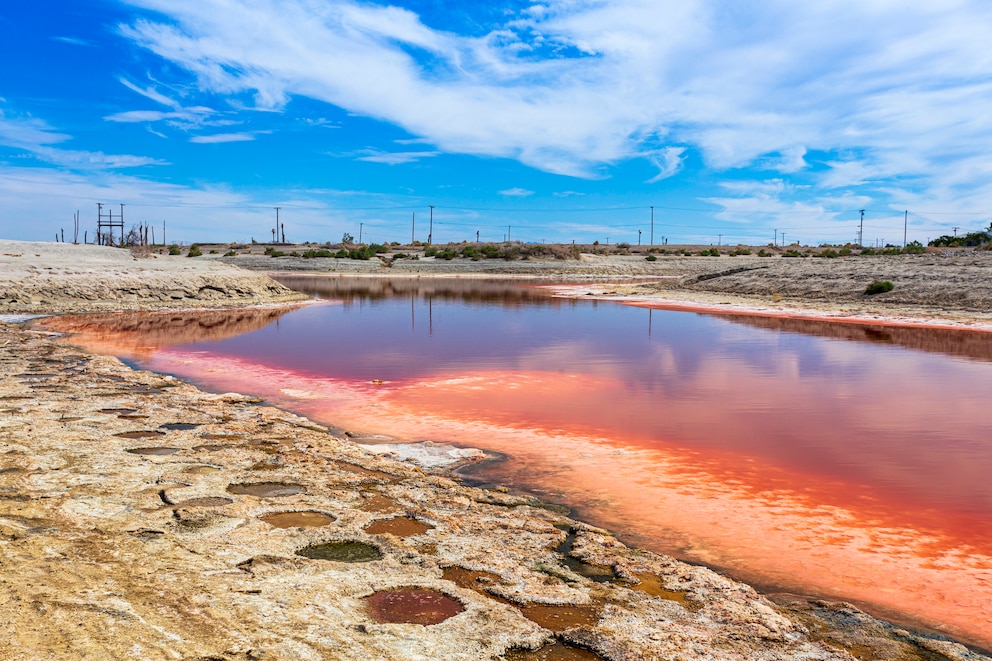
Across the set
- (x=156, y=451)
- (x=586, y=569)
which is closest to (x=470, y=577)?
(x=586, y=569)

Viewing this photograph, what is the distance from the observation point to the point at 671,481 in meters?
7.48

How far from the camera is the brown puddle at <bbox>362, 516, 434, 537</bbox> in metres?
5.49

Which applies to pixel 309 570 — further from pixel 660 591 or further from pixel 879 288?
pixel 879 288

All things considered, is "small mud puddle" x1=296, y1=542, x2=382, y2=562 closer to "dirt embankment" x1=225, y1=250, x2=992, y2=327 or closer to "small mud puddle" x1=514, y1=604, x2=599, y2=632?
"small mud puddle" x1=514, y1=604, x2=599, y2=632

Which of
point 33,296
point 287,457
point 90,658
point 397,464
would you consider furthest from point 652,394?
point 33,296

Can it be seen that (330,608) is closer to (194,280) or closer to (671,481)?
(671,481)

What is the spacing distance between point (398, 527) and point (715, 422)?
615cm

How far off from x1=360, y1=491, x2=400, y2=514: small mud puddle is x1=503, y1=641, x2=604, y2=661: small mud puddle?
2.41m

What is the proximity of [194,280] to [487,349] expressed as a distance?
61.6 feet

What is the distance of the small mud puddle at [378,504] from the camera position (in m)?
5.98

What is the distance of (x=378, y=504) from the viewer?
613cm

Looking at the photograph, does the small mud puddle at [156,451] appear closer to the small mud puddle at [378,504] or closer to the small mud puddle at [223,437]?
the small mud puddle at [223,437]

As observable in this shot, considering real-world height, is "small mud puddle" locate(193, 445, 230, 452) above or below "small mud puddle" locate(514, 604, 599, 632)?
above

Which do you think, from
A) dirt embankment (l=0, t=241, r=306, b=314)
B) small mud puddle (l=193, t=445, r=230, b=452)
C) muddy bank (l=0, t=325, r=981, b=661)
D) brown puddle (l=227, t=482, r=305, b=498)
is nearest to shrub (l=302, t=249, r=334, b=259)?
dirt embankment (l=0, t=241, r=306, b=314)
